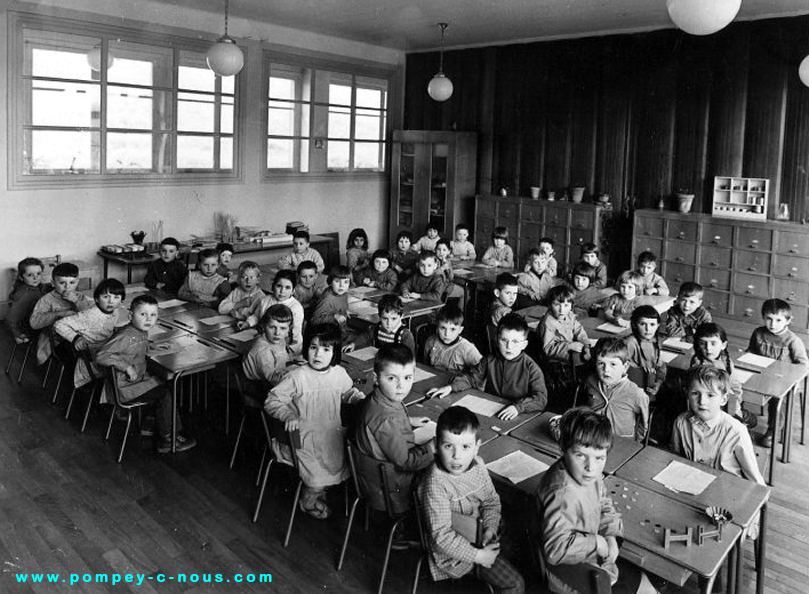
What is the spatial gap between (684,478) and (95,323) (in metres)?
3.80

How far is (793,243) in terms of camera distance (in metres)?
7.30

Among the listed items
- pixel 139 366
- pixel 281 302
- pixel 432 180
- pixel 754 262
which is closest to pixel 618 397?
pixel 281 302

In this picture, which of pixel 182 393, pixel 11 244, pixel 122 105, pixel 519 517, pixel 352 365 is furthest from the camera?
pixel 122 105

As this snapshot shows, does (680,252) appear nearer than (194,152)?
Yes

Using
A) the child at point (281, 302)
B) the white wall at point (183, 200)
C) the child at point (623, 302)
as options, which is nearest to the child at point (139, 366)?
the child at point (281, 302)

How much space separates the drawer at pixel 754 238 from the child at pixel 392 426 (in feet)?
18.5

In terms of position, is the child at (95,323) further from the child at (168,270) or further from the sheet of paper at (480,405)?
the sheet of paper at (480,405)

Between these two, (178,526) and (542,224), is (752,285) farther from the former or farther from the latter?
(178,526)

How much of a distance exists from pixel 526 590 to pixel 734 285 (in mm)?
5642

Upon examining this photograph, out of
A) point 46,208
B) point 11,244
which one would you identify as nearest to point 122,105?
point 46,208

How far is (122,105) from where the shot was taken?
7.93 m

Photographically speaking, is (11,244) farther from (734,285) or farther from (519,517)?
(734,285)

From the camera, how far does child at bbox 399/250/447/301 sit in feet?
21.1

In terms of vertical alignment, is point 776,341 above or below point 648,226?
below
